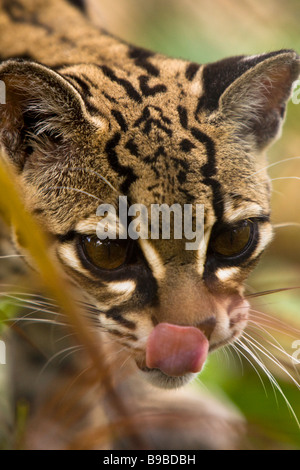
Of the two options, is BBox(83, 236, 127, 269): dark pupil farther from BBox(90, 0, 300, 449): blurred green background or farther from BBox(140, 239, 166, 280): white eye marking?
BBox(90, 0, 300, 449): blurred green background

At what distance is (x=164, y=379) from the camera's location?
7.39 ft

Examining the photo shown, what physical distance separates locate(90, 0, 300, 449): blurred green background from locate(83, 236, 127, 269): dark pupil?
31.2 inches

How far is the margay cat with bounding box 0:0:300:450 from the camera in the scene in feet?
6.72

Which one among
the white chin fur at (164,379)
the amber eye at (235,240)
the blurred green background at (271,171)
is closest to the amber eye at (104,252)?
the amber eye at (235,240)

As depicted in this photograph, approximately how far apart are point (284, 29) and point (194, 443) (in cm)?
307

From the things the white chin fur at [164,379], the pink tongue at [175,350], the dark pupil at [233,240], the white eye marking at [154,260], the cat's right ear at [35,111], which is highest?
the cat's right ear at [35,111]

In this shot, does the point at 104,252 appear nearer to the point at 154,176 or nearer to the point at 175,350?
the point at 154,176

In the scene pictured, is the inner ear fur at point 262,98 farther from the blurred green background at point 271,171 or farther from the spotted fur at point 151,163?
the blurred green background at point 271,171

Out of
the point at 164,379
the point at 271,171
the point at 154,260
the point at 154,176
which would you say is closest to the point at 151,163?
the point at 154,176

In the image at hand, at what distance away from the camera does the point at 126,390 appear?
10.8 ft

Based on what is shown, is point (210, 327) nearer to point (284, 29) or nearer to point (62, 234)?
point (62, 234)

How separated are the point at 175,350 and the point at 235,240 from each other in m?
0.67

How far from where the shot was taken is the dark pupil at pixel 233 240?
7.25ft

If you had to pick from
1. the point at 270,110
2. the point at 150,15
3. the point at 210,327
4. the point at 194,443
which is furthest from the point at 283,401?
the point at 150,15
